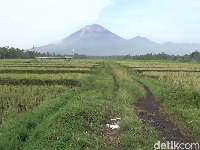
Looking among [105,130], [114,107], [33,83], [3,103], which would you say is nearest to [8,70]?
[33,83]

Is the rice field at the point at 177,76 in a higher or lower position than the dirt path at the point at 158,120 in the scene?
higher

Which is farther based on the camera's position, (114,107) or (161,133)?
(114,107)

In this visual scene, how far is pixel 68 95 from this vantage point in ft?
36.3

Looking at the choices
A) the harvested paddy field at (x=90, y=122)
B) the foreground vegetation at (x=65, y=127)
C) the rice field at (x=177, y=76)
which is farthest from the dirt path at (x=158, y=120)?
Result: the rice field at (x=177, y=76)

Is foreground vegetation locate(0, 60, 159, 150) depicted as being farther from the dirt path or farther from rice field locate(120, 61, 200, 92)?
rice field locate(120, 61, 200, 92)

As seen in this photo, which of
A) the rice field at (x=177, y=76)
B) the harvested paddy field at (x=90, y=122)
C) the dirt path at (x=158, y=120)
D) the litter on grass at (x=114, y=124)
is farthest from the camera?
the rice field at (x=177, y=76)

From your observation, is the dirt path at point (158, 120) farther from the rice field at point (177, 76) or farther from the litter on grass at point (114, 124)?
the rice field at point (177, 76)

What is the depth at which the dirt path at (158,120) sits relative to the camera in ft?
21.0

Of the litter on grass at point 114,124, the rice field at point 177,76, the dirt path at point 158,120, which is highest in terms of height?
the rice field at point 177,76

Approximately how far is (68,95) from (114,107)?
3.38 meters

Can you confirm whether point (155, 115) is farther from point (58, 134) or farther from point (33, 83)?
point (33, 83)

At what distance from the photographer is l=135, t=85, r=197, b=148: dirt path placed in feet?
21.0

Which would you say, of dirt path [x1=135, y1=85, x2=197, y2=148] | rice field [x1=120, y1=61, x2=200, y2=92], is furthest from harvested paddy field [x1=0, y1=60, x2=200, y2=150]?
rice field [x1=120, y1=61, x2=200, y2=92]

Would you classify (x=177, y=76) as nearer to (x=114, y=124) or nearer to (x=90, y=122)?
(x=114, y=124)
